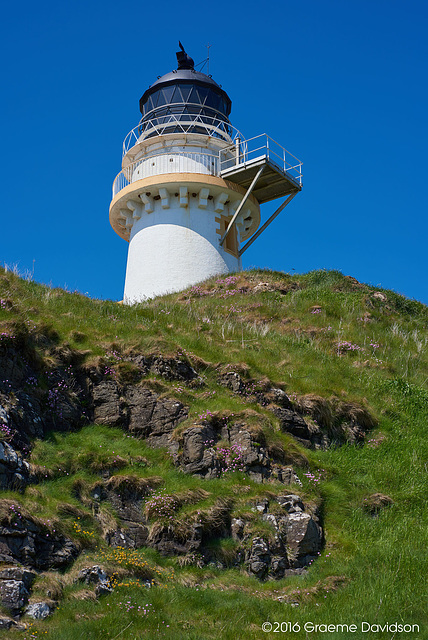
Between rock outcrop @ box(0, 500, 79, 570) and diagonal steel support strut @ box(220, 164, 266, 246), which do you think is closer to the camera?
rock outcrop @ box(0, 500, 79, 570)

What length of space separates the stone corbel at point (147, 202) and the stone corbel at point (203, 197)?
206 centimetres

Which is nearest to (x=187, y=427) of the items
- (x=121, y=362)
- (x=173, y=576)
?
(x=121, y=362)

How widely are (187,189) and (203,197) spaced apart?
756 mm

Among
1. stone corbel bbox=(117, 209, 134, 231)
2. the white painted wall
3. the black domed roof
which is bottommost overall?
the white painted wall

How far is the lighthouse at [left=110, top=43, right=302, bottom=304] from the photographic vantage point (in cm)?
2564

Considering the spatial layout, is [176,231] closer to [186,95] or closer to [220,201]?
[220,201]

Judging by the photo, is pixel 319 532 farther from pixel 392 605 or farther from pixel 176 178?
pixel 176 178

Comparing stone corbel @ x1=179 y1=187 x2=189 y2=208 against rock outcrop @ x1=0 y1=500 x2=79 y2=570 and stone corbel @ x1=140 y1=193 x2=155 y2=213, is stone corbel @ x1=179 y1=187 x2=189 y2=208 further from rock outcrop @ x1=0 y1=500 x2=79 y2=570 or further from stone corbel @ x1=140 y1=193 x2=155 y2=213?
rock outcrop @ x1=0 y1=500 x2=79 y2=570

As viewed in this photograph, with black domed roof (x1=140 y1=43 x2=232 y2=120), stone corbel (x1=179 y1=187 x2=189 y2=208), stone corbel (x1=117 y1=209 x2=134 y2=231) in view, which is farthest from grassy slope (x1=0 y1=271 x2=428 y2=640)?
black domed roof (x1=140 y1=43 x2=232 y2=120)

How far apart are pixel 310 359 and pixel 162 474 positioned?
6103mm

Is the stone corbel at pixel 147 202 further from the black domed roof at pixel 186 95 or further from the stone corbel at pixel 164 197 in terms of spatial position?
the black domed roof at pixel 186 95

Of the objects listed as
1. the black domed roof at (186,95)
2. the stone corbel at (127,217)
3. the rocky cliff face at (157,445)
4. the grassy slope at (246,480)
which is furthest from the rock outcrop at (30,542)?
the black domed roof at (186,95)

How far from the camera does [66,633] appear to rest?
21.7 feet

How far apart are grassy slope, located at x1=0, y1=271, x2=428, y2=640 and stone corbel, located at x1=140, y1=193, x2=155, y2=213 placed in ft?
26.6
